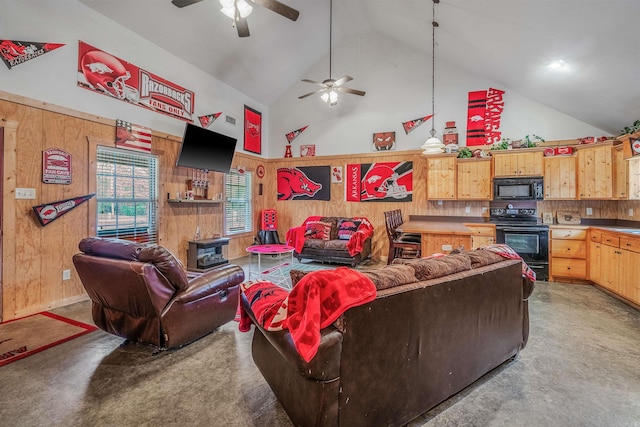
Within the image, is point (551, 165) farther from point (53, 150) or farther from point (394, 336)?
point (53, 150)

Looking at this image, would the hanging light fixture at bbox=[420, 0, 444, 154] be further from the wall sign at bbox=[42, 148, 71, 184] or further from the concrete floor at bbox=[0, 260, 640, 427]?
the wall sign at bbox=[42, 148, 71, 184]

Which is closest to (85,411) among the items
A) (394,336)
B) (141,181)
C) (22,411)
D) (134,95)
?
(22,411)

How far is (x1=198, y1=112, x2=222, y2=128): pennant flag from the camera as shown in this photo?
5613mm

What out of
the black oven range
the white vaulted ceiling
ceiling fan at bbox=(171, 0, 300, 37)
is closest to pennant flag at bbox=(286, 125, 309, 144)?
the white vaulted ceiling

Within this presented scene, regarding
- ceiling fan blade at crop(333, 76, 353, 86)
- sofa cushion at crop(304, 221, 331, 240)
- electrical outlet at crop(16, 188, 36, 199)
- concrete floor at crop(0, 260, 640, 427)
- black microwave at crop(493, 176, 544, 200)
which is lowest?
concrete floor at crop(0, 260, 640, 427)

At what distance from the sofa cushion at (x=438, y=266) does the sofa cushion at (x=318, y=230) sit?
4.29m

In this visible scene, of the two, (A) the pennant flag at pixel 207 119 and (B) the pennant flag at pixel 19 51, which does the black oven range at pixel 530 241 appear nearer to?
(A) the pennant flag at pixel 207 119

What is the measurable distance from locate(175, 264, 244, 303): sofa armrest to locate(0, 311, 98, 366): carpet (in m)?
1.34

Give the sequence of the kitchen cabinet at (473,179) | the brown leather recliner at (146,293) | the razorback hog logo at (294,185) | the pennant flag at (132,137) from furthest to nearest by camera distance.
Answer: the razorback hog logo at (294,185) < the kitchen cabinet at (473,179) < the pennant flag at (132,137) < the brown leather recliner at (146,293)

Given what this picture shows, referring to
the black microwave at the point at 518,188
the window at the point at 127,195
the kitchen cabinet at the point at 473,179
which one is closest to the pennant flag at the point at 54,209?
the window at the point at 127,195

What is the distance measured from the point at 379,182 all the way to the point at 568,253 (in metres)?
3.47

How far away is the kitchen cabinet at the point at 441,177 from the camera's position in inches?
220

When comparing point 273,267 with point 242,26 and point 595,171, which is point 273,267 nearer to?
point 242,26

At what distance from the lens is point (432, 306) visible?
1634 millimetres
